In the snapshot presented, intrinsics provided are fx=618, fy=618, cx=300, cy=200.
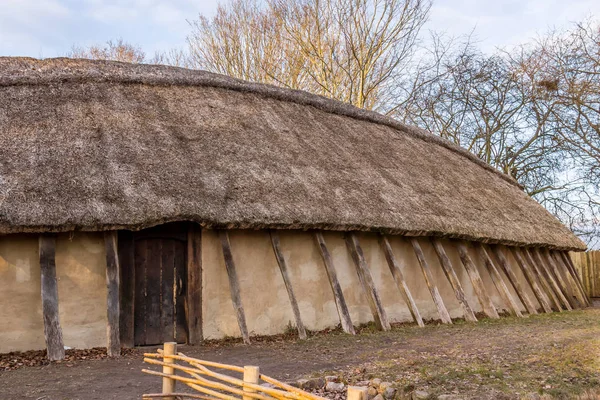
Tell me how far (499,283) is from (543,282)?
2696 millimetres

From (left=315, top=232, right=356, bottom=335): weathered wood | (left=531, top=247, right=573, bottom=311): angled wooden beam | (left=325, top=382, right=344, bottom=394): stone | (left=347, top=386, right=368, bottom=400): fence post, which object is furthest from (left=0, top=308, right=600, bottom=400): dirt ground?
(left=531, top=247, right=573, bottom=311): angled wooden beam

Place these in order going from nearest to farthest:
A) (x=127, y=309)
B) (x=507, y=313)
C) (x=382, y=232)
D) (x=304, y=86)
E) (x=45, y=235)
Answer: (x=45, y=235)
(x=127, y=309)
(x=382, y=232)
(x=507, y=313)
(x=304, y=86)

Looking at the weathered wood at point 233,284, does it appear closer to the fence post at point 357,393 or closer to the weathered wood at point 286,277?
the weathered wood at point 286,277

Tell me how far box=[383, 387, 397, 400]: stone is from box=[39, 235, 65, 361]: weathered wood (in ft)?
14.0

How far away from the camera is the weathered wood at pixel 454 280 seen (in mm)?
12062

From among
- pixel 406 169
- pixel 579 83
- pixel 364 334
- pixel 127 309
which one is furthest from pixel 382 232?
pixel 579 83

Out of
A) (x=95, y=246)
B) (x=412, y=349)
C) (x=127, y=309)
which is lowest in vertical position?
(x=412, y=349)

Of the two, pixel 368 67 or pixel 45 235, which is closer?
pixel 45 235

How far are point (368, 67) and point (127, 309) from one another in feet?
50.5

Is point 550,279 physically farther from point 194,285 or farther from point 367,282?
point 194,285

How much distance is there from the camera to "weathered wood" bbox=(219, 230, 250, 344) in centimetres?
917

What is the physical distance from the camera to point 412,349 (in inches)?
328

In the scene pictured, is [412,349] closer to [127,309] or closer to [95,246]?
[127,309]

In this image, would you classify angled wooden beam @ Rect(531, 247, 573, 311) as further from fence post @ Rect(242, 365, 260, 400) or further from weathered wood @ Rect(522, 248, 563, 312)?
fence post @ Rect(242, 365, 260, 400)
